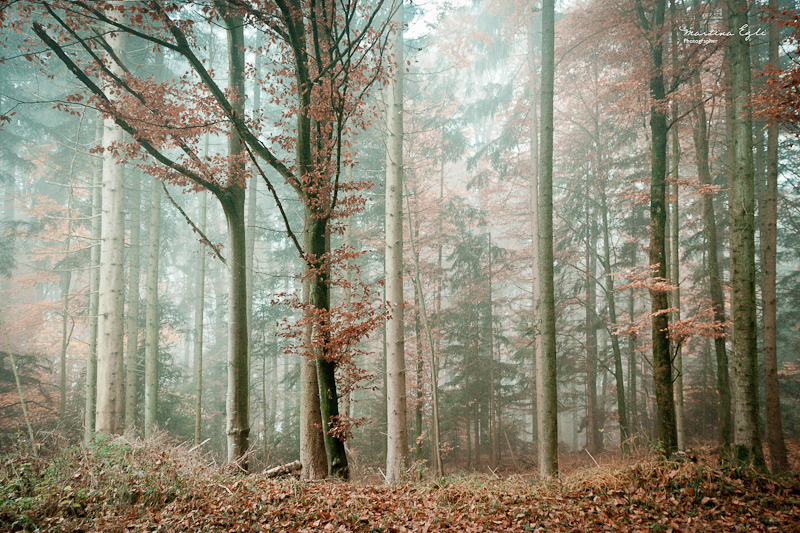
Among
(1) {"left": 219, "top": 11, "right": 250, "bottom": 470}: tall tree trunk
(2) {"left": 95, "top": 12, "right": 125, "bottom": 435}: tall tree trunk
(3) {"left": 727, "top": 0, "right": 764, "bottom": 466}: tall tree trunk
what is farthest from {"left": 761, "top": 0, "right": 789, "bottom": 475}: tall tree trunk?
(2) {"left": 95, "top": 12, "right": 125, "bottom": 435}: tall tree trunk

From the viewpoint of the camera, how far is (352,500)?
4.04 metres

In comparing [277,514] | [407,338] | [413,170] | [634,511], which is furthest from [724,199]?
[277,514]

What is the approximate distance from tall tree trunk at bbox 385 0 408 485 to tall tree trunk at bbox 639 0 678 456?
14.7 ft

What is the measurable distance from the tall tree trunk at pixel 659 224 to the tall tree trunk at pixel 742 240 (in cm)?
90

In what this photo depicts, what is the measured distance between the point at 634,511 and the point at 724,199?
42.5ft

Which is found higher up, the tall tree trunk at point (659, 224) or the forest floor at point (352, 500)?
the tall tree trunk at point (659, 224)

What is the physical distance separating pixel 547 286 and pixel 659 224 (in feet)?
8.34

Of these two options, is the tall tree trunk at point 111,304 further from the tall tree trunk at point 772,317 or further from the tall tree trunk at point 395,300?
the tall tree trunk at point 772,317

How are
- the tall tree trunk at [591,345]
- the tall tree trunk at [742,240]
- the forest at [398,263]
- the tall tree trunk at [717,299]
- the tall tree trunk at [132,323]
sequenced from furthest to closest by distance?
the tall tree trunk at [591,345] → the tall tree trunk at [132,323] → the tall tree trunk at [717,299] → the tall tree trunk at [742,240] → the forest at [398,263]

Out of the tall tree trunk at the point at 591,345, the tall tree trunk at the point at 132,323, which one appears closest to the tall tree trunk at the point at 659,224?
the tall tree trunk at the point at 591,345

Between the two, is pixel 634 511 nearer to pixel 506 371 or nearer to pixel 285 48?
pixel 285 48

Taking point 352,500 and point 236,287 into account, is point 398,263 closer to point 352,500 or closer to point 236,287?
point 236,287

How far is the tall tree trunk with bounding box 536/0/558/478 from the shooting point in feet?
19.3

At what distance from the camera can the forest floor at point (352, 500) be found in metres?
3.45
